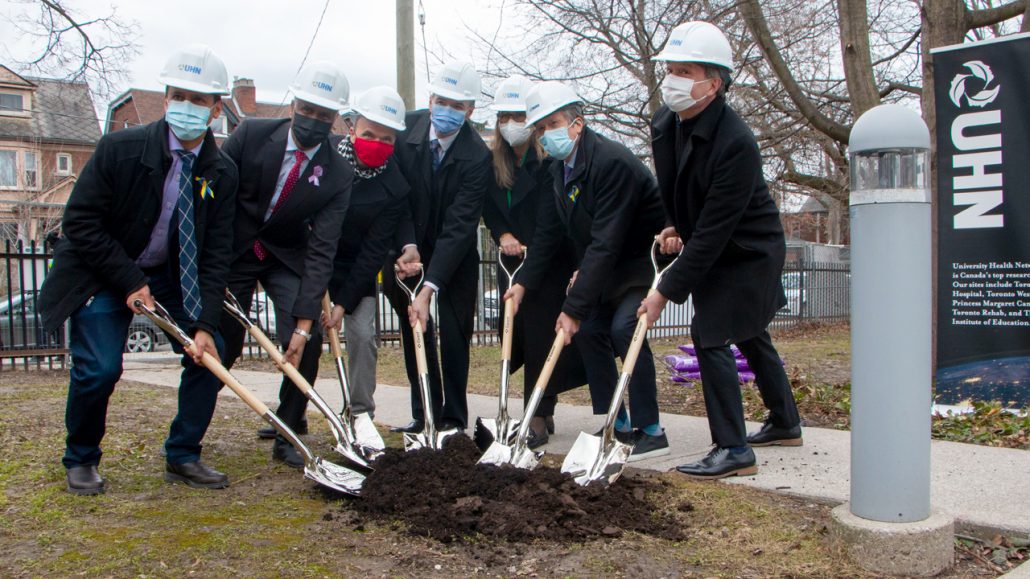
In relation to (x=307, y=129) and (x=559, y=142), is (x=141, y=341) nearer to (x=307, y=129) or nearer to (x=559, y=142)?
(x=307, y=129)

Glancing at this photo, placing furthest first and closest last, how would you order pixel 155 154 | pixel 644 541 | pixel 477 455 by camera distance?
pixel 477 455 → pixel 155 154 → pixel 644 541

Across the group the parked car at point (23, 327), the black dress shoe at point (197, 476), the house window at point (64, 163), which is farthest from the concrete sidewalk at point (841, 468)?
the house window at point (64, 163)

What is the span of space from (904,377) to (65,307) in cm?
317

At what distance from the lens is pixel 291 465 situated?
4289mm

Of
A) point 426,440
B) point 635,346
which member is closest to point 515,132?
point 635,346

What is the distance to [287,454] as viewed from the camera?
436 cm

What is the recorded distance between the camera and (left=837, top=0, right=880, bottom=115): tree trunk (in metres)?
Result: 8.41

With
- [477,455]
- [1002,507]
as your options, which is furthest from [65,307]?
[1002,507]

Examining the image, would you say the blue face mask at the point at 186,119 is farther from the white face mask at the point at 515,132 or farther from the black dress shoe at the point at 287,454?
the white face mask at the point at 515,132

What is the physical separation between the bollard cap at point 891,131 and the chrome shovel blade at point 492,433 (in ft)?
7.07

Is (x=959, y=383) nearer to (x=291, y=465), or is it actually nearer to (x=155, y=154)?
(x=291, y=465)

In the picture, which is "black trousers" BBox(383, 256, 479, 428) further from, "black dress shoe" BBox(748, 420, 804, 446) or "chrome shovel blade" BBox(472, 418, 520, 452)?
"black dress shoe" BBox(748, 420, 804, 446)

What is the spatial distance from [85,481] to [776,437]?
3301 mm

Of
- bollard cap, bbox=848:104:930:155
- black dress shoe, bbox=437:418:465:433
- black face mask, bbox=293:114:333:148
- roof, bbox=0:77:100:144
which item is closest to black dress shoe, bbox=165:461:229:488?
black dress shoe, bbox=437:418:465:433
